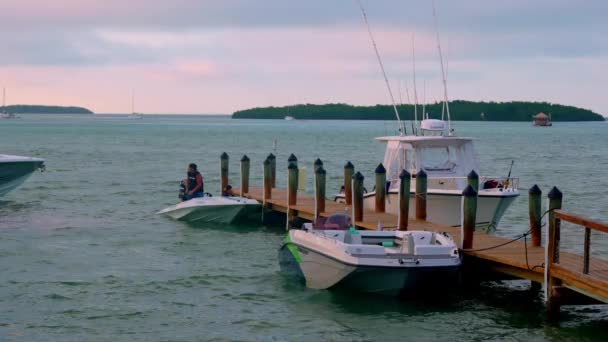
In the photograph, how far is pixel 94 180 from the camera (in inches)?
1813

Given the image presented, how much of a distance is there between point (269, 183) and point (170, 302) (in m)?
9.68

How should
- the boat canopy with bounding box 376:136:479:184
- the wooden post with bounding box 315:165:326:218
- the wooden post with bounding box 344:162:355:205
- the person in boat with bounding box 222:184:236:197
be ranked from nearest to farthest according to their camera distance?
1. the wooden post with bounding box 315:165:326:218
2. the boat canopy with bounding box 376:136:479:184
3. the wooden post with bounding box 344:162:355:205
4. the person in boat with bounding box 222:184:236:197

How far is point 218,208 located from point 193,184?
1.59 meters

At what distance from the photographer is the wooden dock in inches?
583

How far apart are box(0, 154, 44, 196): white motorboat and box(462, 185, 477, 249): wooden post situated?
Answer: 18457mm

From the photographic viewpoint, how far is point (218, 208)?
26.4 m

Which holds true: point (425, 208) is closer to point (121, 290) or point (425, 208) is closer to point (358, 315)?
point (358, 315)

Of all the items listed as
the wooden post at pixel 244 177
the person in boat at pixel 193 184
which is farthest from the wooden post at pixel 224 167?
the person in boat at pixel 193 184

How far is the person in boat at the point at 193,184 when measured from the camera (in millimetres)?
27531

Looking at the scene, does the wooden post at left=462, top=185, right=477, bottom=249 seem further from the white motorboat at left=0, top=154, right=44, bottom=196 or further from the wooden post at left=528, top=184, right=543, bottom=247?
the white motorboat at left=0, top=154, right=44, bottom=196

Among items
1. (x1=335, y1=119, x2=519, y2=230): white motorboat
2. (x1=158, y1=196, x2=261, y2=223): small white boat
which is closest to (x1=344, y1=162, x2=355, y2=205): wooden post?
(x1=335, y1=119, x2=519, y2=230): white motorboat

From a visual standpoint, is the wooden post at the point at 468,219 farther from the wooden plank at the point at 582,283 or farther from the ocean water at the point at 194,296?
the wooden plank at the point at 582,283

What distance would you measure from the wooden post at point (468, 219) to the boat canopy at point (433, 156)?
6.07 metres

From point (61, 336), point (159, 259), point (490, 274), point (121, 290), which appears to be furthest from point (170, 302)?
point (490, 274)
